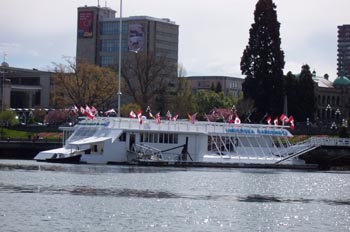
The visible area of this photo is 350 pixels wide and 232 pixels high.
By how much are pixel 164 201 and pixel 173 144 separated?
161 ft

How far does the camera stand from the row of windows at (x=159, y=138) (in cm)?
10885

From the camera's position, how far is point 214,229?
4788 centimetres

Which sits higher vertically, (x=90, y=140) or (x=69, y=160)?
(x=90, y=140)

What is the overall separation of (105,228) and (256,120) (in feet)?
330

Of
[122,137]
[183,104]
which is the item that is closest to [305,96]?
[183,104]

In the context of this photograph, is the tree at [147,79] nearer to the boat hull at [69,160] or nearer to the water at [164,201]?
the boat hull at [69,160]

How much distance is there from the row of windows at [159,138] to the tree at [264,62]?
34.2m

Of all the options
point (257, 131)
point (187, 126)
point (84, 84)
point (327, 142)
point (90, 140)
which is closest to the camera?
point (90, 140)

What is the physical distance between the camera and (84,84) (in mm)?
159500

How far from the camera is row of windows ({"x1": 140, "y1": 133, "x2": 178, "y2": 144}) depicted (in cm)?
10885

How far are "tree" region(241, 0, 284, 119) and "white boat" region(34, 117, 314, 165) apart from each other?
2503 cm

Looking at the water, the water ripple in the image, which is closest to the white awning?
the water

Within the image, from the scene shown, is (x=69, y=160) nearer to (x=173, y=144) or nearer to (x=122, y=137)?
(x=122, y=137)

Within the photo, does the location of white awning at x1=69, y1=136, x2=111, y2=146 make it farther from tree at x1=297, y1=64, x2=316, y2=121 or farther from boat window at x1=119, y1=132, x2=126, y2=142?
tree at x1=297, y1=64, x2=316, y2=121
